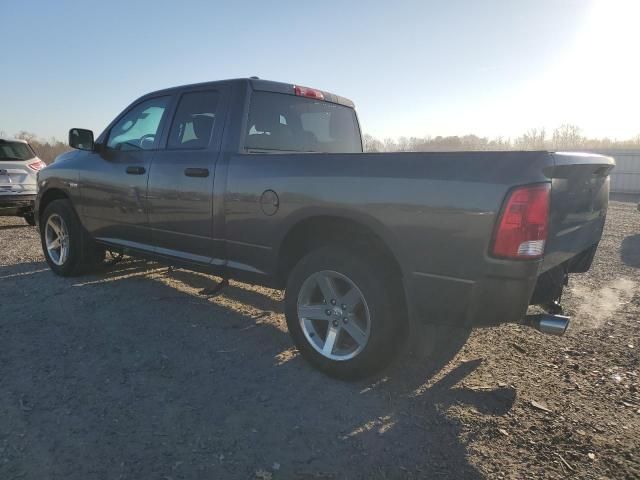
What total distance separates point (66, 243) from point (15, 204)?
15.7 feet

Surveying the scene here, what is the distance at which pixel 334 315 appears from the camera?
3.13m

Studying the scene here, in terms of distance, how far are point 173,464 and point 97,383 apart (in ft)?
3.55

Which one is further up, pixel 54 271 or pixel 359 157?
pixel 359 157

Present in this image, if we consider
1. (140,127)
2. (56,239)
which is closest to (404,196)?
(140,127)

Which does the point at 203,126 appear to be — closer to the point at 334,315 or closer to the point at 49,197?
the point at 334,315

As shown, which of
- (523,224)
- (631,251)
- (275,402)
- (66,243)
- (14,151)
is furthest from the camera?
(14,151)

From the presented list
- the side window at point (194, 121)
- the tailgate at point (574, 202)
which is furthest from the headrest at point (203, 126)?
the tailgate at point (574, 202)

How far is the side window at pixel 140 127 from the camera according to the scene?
4422mm

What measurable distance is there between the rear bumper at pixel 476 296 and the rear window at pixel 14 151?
31.4 feet

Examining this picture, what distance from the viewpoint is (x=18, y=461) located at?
Answer: 2.28 meters

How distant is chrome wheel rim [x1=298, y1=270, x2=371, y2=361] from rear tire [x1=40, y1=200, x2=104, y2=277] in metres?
3.22

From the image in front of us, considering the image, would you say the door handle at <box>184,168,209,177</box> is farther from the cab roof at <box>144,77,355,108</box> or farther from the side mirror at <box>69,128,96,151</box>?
the side mirror at <box>69,128,96,151</box>

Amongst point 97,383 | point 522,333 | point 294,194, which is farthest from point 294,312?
point 522,333

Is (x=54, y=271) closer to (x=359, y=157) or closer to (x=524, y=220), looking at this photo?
(x=359, y=157)
